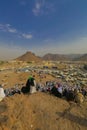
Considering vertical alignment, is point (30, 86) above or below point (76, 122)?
above

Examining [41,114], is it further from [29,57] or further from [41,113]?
[29,57]

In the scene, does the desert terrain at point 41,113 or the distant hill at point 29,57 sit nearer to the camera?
the desert terrain at point 41,113

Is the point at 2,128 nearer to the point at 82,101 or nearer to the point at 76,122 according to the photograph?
the point at 76,122

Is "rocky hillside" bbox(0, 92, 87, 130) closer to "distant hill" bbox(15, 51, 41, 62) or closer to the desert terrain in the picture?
the desert terrain

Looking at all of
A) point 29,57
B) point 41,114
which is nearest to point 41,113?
point 41,114

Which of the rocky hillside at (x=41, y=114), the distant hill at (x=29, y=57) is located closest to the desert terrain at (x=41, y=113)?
the rocky hillside at (x=41, y=114)

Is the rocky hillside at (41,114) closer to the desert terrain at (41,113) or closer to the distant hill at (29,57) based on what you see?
the desert terrain at (41,113)

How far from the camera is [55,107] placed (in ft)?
33.0

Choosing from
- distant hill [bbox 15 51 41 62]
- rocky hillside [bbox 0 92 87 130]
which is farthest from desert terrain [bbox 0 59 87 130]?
distant hill [bbox 15 51 41 62]

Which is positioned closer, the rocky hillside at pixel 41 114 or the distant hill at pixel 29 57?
the rocky hillside at pixel 41 114

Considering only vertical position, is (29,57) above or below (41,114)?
below

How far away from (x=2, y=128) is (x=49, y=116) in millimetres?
2343

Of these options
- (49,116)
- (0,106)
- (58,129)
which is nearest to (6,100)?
(0,106)

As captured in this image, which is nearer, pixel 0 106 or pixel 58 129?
pixel 58 129
